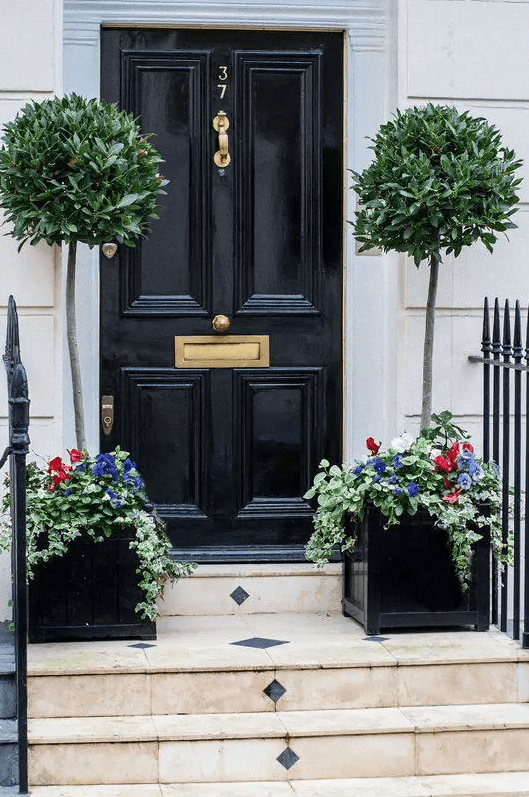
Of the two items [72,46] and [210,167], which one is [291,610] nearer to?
[210,167]

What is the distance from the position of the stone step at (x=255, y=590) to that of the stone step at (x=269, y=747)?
1.09 meters

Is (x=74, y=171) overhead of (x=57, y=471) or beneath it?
overhead

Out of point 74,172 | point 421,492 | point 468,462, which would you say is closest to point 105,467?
point 74,172

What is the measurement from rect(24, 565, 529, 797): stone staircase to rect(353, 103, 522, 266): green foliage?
1.75m

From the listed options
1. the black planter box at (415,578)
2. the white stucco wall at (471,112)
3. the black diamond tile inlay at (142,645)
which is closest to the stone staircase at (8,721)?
the black diamond tile inlay at (142,645)

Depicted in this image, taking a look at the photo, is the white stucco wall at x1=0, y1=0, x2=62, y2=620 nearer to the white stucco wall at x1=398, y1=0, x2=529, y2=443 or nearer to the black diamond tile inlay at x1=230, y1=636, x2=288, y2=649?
the black diamond tile inlay at x1=230, y1=636, x2=288, y2=649

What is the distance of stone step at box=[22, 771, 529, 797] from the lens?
5070 millimetres

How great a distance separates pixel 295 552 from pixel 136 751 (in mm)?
1751

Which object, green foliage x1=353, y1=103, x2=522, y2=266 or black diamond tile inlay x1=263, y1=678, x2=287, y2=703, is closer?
black diamond tile inlay x1=263, y1=678, x2=287, y2=703

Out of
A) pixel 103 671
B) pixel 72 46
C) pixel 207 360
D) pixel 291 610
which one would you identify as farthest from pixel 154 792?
pixel 72 46

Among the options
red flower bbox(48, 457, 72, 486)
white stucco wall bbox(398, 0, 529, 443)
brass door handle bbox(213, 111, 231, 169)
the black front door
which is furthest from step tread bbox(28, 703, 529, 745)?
brass door handle bbox(213, 111, 231, 169)

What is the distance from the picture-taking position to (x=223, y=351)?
6676 mm

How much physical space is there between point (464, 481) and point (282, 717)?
1.29m

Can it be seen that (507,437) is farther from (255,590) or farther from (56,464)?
(56,464)
